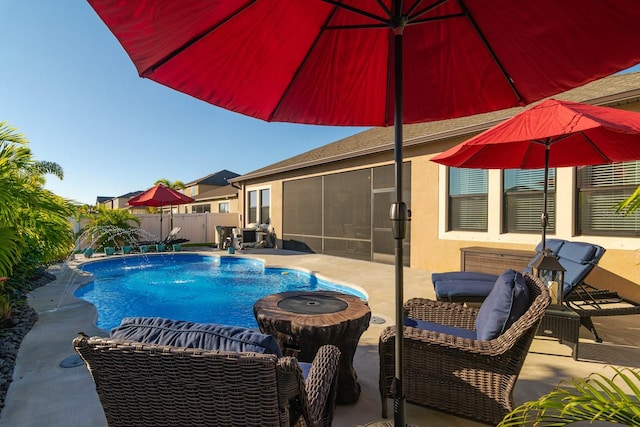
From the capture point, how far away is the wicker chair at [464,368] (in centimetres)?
220

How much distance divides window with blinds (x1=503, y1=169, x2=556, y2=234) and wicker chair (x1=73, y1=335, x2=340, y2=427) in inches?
287

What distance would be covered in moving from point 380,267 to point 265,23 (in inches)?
324

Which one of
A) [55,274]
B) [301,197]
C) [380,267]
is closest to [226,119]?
[301,197]

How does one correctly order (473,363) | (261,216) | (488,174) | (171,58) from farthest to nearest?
(261,216) → (488,174) → (473,363) → (171,58)

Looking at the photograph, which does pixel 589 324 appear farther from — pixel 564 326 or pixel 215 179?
pixel 215 179

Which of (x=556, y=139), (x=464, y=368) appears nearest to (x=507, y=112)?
(x=556, y=139)

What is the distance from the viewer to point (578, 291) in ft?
15.4

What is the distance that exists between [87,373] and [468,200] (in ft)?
27.0

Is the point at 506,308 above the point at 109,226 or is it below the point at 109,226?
below

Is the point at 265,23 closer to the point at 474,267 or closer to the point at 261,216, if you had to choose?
the point at 474,267

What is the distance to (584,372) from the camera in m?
3.21

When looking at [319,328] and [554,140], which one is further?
[554,140]

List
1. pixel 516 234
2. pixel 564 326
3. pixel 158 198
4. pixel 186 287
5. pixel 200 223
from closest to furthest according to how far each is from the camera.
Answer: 1. pixel 564 326
2. pixel 516 234
3. pixel 186 287
4. pixel 158 198
5. pixel 200 223

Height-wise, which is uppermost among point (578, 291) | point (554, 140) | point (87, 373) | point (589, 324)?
point (554, 140)
